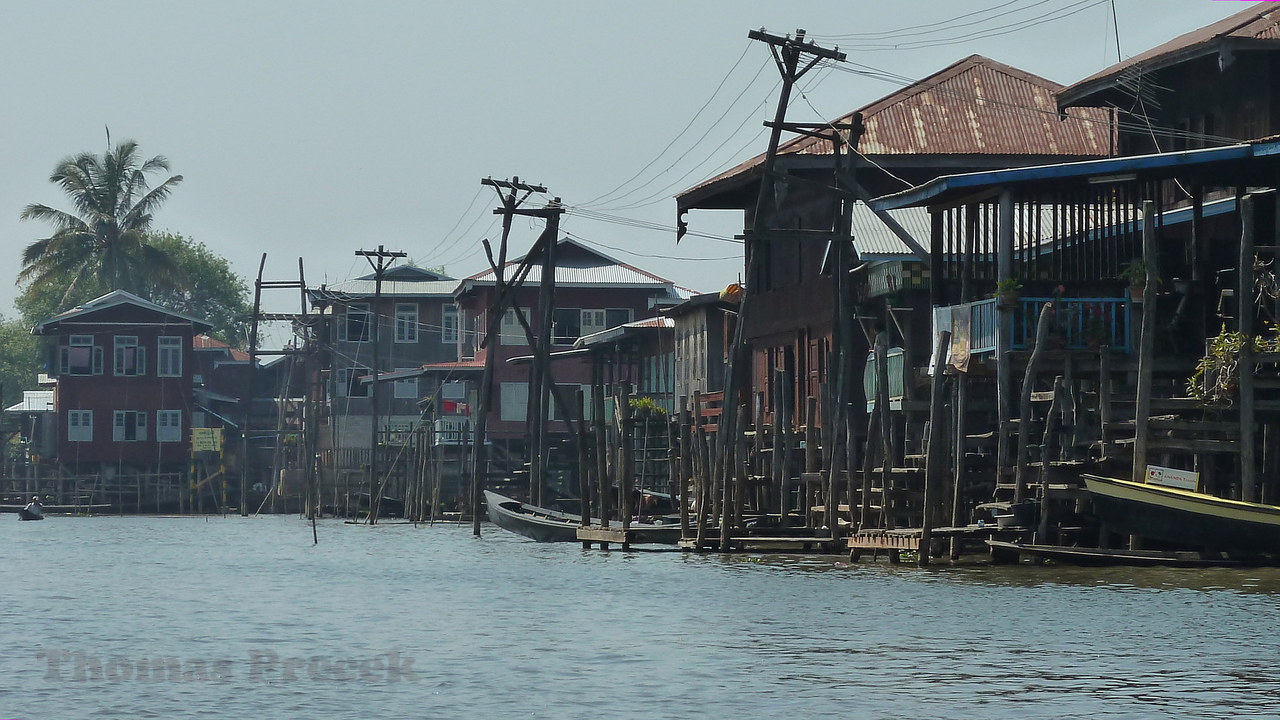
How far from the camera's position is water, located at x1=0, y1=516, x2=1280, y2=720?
60.7 ft

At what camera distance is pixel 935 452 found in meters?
29.5

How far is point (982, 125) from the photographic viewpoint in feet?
146

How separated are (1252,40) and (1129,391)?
26.2ft

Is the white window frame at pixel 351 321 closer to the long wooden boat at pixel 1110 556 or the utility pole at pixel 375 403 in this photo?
the utility pole at pixel 375 403

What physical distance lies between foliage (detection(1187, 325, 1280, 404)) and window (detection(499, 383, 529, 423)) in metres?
48.8

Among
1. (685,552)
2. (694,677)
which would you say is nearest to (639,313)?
(685,552)

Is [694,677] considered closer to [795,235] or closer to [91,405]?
[795,235]

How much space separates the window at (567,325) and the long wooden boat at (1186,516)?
4977 cm

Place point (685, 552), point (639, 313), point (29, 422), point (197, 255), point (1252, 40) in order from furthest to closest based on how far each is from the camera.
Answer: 1. point (197, 255)
2. point (29, 422)
3. point (639, 313)
4. point (685, 552)
5. point (1252, 40)

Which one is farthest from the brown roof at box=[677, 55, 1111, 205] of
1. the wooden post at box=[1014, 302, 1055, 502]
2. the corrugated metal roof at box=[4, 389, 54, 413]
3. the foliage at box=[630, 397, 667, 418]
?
the corrugated metal roof at box=[4, 389, 54, 413]

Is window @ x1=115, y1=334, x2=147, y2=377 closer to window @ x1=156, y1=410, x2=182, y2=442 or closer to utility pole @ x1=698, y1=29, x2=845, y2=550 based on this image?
window @ x1=156, y1=410, x2=182, y2=442

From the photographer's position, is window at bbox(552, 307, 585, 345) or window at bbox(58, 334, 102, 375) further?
window at bbox(58, 334, 102, 375)

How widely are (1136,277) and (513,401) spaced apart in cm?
4741

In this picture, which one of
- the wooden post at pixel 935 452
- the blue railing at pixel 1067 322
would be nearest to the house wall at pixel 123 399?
the blue railing at pixel 1067 322
